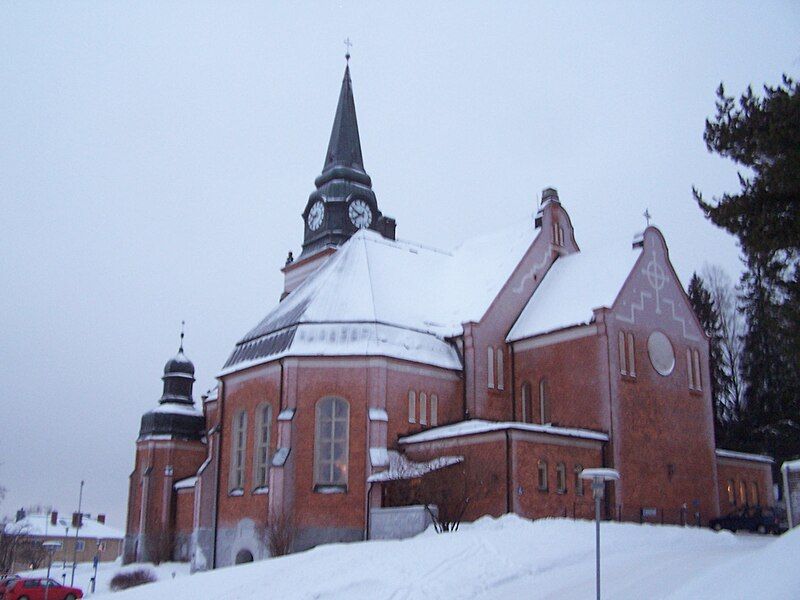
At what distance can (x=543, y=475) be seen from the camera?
109 ft

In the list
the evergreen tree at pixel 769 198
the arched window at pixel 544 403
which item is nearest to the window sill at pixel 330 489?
the arched window at pixel 544 403

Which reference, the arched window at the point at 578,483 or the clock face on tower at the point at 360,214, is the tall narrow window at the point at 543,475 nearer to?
the arched window at the point at 578,483

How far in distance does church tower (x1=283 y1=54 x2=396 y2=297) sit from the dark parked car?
2704 centimetres

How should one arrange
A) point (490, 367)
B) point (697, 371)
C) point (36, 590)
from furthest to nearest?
point (697, 371), point (490, 367), point (36, 590)

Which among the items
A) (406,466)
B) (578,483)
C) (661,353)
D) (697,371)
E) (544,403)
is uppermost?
(661,353)

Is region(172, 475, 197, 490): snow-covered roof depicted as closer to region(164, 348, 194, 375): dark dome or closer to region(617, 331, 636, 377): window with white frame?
region(164, 348, 194, 375): dark dome

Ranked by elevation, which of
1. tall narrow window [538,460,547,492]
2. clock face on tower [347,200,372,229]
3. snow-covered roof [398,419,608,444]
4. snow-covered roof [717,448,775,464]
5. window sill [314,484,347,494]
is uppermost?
clock face on tower [347,200,372,229]

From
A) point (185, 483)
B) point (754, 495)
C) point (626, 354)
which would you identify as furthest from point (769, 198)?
point (185, 483)

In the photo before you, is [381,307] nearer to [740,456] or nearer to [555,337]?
[555,337]

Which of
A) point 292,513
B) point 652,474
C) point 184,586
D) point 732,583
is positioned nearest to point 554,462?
point 652,474

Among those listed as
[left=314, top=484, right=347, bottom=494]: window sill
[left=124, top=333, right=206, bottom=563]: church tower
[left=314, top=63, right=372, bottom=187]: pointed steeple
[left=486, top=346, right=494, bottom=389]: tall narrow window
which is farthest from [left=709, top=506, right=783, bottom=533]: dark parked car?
[left=314, top=63, right=372, bottom=187]: pointed steeple

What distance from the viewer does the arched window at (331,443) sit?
37.1m

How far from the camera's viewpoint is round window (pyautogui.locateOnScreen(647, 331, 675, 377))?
3962cm

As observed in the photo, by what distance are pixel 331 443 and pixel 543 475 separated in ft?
30.3
